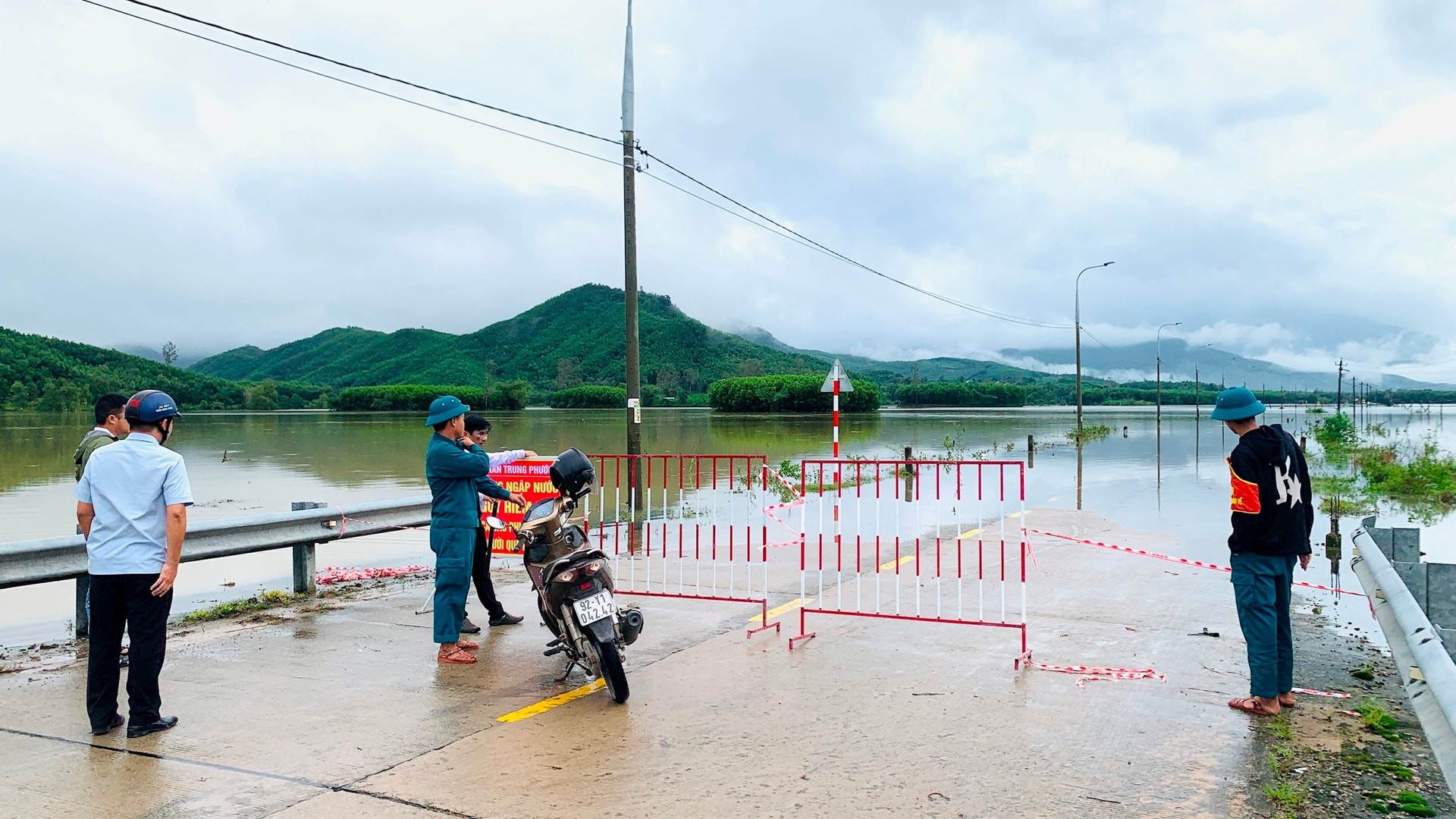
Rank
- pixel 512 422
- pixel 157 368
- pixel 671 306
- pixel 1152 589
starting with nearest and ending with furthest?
pixel 1152 589, pixel 512 422, pixel 157 368, pixel 671 306

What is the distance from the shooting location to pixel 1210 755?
5047mm

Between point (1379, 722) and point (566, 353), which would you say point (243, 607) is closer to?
point (1379, 722)

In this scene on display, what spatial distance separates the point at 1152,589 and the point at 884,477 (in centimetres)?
1810

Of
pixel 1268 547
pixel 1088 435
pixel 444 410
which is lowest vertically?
pixel 1088 435

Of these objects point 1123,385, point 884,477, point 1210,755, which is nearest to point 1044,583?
point 1210,755

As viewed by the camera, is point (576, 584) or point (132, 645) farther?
point (576, 584)

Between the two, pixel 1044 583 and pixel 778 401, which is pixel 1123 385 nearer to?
pixel 778 401

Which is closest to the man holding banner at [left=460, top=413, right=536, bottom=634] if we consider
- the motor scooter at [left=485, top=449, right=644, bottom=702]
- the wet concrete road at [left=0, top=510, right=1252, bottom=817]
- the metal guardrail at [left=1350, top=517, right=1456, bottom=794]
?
the wet concrete road at [left=0, top=510, right=1252, bottom=817]

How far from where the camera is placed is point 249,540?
8.48 m

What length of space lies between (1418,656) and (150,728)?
6.53 metres

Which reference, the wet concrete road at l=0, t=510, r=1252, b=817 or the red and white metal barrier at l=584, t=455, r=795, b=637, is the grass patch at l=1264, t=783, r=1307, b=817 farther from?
the red and white metal barrier at l=584, t=455, r=795, b=637

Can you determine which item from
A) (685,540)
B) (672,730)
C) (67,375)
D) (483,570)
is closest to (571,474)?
(672,730)

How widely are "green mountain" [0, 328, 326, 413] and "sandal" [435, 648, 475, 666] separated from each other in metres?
68.3

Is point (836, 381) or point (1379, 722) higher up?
point (836, 381)
